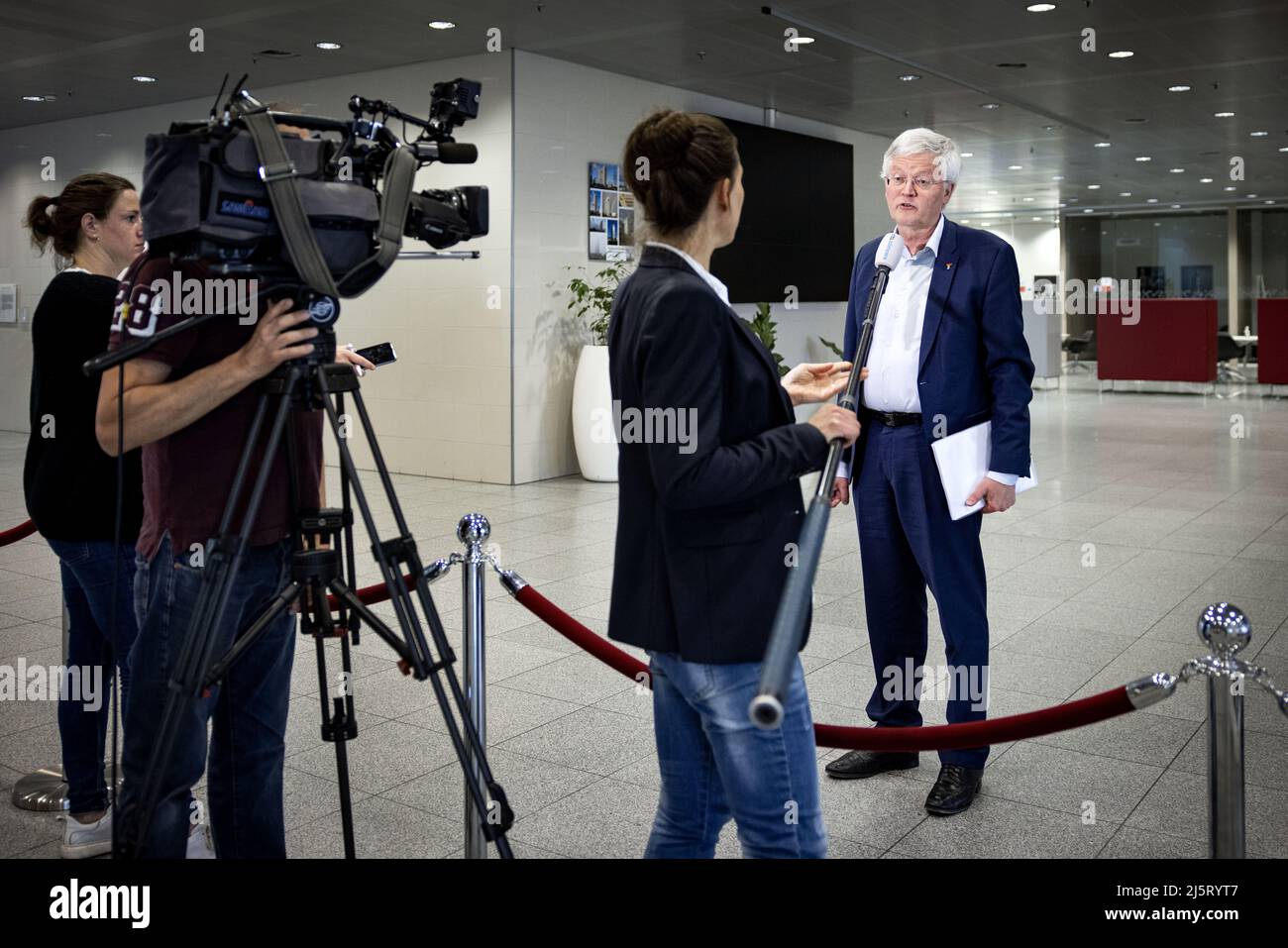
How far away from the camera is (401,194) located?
6.35 feet

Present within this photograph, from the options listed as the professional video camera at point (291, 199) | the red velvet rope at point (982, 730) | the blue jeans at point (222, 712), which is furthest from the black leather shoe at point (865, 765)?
the professional video camera at point (291, 199)

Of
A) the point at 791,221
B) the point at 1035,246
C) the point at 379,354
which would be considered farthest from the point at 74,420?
the point at 1035,246

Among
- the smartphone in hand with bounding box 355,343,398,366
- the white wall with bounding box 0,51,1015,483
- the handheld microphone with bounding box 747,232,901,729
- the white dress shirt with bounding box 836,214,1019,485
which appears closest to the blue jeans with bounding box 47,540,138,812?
the smartphone in hand with bounding box 355,343,398,366

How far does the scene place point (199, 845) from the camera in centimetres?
286

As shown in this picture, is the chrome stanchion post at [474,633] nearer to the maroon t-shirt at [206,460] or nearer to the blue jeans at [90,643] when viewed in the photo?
the maroon t-shirt at [206,460]

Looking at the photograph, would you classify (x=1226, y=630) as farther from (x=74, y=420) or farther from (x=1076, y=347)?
(x=1076, y=347)

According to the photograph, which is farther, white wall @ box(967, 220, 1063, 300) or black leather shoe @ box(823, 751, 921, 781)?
white wall @ box(967, 220, 1063, 300)

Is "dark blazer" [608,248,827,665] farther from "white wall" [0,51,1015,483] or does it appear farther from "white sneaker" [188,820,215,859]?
"white wall" [0,51,1015,483]

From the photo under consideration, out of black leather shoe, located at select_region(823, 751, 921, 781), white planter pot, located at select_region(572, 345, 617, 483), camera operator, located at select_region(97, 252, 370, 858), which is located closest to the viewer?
camera operator, located at select_region(97, 252, 370, 858)

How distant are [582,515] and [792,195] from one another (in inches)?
215

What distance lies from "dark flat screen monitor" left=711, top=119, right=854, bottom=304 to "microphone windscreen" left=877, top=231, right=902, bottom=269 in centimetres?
792

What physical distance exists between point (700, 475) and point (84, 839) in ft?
6.59

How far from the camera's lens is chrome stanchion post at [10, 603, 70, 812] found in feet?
10.4

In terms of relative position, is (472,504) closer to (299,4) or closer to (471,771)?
(299,4)
